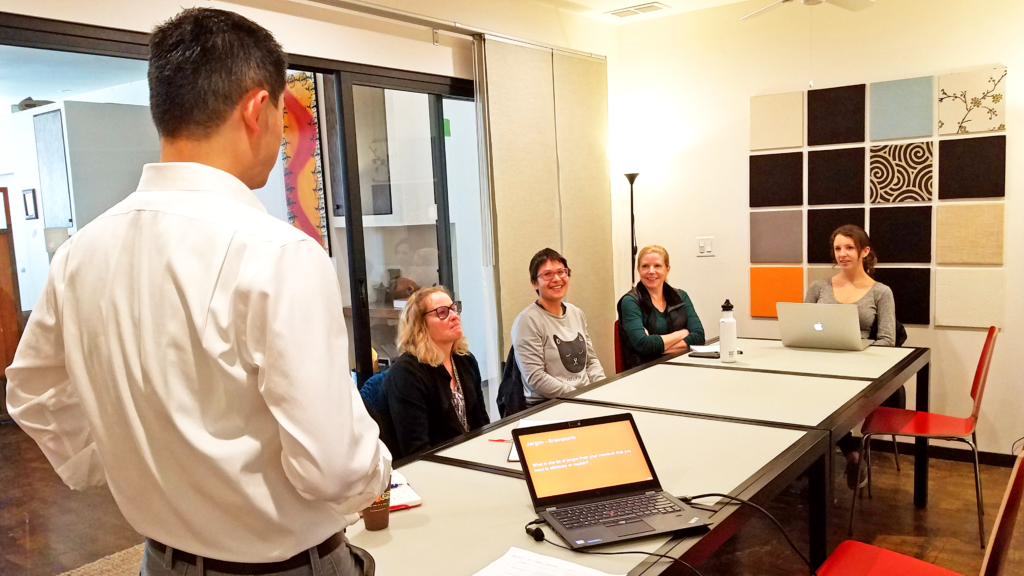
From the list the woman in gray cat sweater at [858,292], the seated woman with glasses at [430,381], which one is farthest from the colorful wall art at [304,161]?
the woman in gray cat sweater at [858,292]

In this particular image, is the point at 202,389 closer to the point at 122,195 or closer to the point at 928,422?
the point at 122,195

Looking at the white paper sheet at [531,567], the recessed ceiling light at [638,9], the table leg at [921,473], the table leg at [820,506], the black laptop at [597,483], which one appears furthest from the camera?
the recessed ceiling light at [638,9]

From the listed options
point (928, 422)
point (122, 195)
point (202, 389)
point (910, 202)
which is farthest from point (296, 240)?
point (910, 202)

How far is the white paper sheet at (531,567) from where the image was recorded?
1.37 m

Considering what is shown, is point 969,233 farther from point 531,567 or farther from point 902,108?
point 531,567

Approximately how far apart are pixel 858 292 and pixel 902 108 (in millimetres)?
1083

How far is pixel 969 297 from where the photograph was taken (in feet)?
13.8

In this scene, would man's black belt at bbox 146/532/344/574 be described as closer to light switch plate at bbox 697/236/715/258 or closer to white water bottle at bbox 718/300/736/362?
white water bottle at bbox 718/300/736/362

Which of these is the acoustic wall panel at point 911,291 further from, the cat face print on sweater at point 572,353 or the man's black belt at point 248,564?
the man's black belt at point 248,564

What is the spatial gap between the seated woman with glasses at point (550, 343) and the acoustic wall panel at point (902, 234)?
189 cm

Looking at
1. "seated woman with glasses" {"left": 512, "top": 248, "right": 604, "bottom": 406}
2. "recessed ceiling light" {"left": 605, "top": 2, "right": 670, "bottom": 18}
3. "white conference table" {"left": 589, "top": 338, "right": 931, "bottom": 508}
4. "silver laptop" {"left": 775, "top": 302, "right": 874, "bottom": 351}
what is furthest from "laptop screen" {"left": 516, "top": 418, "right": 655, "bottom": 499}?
"recessed ceiling light" {"left": 605, "top": 2, "right": 670, "bottom": 18}

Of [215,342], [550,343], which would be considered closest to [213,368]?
[215,342]

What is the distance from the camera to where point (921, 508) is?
356 cm

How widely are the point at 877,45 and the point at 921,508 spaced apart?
2.46 meters
